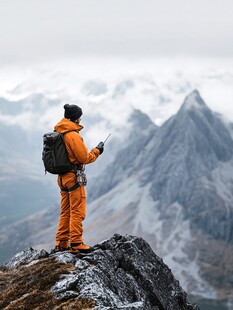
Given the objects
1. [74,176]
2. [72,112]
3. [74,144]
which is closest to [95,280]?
[74,176]

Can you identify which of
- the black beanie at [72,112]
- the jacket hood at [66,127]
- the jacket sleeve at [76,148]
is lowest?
the jacket sleeve at [76,148]

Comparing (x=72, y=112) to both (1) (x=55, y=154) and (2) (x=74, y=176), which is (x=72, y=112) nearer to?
(1) (x=55, y=154)

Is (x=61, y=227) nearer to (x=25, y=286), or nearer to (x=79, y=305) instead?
(x=25, y=286)

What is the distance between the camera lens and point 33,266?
2356 cm

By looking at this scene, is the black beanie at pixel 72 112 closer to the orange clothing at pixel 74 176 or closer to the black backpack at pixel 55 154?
the orange clothing at pixel 74 176

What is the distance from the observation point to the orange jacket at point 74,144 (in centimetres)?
2344

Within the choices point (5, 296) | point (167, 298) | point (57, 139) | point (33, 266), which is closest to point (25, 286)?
point (5, 296)

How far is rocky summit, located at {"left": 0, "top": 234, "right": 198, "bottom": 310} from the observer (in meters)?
19.0

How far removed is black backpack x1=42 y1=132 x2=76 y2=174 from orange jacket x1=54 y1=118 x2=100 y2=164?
25cm

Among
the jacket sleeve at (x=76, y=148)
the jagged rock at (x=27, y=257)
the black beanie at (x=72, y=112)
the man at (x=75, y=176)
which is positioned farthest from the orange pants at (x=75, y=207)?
the black beanie at (x=72, y=112)

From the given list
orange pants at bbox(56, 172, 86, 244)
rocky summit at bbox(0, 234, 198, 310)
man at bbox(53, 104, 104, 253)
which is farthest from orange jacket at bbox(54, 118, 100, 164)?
rocky summit at bbox(0, 234, 198, 310)

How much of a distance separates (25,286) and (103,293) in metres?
3.55

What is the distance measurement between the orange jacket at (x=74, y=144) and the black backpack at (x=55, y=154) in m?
0.25

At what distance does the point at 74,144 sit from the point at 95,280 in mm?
6579
